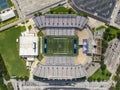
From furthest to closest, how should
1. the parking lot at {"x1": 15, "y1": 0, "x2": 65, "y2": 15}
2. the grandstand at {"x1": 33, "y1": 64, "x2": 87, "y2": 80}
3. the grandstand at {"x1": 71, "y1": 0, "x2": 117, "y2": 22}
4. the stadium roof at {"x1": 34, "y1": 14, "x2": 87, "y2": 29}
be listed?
the parking lot at {"x1": 15, "y1": 0, "x2": 65, "y2": 15} → the stadium roof at {"x1": 34, "y1": 14, "x2": 87, "y2": 29} → the grandstand at {"x1": 71, "y1": 0, "x2": 117, "y2": 22} → the grandstand at {"x1": 33, "y1": 64, "x2": 87, "y2": 80}

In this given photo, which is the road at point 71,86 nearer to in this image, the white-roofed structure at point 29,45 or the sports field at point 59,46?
the white-roofed structure at point 29,45

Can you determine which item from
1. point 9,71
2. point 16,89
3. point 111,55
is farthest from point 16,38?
point 111,55

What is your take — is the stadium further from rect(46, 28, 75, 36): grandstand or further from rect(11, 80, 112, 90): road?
rect(11, 80, 112, 90): road

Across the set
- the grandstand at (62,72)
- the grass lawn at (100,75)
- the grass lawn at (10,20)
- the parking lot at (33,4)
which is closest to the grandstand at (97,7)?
the parking lot at (33,4)

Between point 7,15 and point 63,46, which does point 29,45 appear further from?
point 7,15

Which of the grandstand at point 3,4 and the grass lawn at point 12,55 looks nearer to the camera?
the grandstand at point 3,4

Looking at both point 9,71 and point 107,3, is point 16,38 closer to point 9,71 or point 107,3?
point 9,71

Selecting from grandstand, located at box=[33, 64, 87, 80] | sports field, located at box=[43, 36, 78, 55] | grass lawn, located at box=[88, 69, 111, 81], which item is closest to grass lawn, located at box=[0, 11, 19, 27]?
sports field, located at box=[43, 36, 78, 55]
